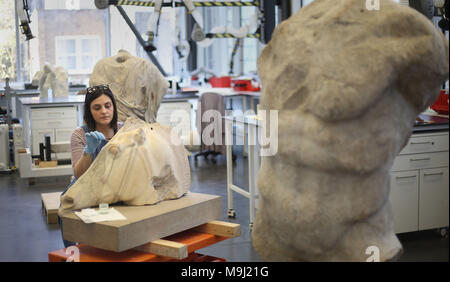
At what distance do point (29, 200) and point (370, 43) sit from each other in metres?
5.06

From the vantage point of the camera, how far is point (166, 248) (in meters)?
2.56

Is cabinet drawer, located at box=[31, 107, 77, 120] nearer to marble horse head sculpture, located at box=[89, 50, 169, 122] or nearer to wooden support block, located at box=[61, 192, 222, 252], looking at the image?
marble horse head sculpture, located at box=[89, 50, 169, 122]

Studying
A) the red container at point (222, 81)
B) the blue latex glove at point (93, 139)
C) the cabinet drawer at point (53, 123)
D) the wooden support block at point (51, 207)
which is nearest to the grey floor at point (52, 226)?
the wooden support block at point (51, 207)

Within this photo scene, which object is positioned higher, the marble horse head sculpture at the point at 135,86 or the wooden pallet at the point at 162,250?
the marble horse head sculpture at the point at 135,86

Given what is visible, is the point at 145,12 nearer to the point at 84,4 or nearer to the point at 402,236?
the point at 84,4

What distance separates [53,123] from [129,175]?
5463mm

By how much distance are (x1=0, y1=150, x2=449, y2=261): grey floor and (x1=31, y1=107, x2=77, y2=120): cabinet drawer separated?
2.85 ft

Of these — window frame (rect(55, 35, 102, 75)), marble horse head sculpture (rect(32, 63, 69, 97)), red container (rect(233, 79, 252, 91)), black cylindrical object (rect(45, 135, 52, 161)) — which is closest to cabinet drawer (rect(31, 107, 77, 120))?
black cylindrical object (rect(45, 135, 52, 161))

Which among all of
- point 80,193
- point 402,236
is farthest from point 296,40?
point 402,236

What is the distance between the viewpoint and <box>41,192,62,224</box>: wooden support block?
519 cm

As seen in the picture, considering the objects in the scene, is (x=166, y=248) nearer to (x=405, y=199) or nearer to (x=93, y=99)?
(x=93, y=99)

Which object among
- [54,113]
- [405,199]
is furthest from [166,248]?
[54,113]

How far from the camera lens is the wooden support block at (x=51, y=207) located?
5188 millimetres

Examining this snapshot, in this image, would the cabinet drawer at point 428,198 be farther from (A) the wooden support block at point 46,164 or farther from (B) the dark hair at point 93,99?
(A) the wooden support block at point 46,164
